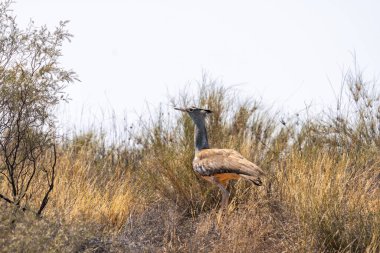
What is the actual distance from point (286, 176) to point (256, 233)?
66.0 inches

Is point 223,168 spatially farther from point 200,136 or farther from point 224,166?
point 200,136

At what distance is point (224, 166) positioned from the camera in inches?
335

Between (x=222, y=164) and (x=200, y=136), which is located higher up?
(x=200, y=136)

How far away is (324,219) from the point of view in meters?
7.30

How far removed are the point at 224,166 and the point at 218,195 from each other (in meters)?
0.82

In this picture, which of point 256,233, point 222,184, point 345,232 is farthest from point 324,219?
point 222,184

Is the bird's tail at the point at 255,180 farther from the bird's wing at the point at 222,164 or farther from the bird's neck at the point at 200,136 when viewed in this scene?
the bird's neck at the point at 200,136

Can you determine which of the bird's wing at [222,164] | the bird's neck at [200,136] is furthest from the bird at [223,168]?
the bird's neck at [200,136]

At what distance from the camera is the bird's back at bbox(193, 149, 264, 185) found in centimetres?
828

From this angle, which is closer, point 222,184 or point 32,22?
point 32,22

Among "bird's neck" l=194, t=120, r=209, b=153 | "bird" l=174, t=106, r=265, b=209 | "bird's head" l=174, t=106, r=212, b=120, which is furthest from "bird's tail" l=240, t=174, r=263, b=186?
"bird's head" l=174, t=106, r=212, b=120

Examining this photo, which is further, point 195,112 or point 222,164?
point 195,112

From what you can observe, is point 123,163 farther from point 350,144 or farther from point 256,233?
point 256,233

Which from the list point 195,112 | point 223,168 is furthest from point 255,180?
point 195,112
